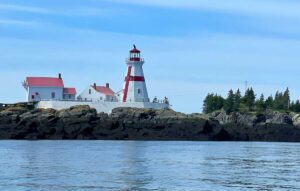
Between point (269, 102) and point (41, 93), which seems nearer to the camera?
point (41, 93)

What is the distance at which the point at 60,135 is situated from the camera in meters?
89.9

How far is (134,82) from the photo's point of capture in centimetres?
10250

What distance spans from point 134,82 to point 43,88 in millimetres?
13598

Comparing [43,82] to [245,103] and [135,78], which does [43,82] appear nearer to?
[135,78]

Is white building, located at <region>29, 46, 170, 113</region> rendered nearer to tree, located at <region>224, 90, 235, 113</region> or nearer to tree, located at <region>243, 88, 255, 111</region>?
tree, located at <region>224, 90, 235, 113</region>

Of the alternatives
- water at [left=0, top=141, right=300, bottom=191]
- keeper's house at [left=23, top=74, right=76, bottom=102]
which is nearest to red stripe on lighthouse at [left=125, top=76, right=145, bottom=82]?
keeper's house at [left=23, top=74, right=76, bottom=102]

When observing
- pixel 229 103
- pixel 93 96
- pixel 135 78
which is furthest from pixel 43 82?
pixel 229 103

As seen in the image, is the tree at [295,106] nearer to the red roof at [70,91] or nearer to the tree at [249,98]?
the tree at [249,98]

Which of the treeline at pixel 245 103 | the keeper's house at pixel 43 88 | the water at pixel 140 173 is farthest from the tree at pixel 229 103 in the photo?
the water at pixel 140 173

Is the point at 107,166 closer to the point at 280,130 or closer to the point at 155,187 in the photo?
the point at 155,187

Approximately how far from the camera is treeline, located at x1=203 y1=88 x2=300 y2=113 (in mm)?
120750

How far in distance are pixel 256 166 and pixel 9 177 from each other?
57.8 feet

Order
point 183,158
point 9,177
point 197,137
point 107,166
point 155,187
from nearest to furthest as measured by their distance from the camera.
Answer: point 155,187 < point 9,177 < point 107,166 < point 183,158 < point 197,137

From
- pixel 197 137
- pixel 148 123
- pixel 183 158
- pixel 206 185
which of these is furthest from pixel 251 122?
pixel 206 185
